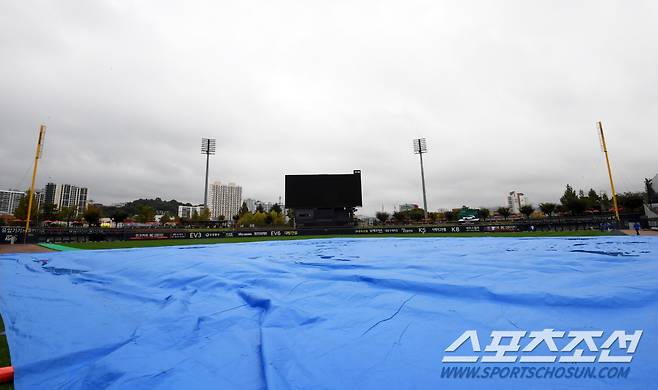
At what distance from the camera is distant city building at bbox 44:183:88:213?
347 ft

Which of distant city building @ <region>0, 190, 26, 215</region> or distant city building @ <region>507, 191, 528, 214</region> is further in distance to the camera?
distant city building @ <region>507, 191, 528, 214</region>

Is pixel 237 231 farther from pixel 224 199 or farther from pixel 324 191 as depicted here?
pixel 224 199

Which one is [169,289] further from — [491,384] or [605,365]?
[605,365]

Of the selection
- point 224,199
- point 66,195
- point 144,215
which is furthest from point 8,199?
point 144,215

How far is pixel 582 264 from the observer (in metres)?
5.20

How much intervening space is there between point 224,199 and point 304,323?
487ft

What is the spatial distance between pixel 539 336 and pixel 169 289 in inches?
190

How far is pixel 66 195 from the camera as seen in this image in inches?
4473

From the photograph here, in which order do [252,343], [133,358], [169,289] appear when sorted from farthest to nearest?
[169,289]
[252,343]
[133,358]

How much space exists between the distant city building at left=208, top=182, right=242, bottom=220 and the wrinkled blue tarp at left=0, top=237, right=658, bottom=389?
13842 centimetres

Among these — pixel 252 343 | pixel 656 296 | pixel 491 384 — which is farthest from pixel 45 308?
pixel 656 296

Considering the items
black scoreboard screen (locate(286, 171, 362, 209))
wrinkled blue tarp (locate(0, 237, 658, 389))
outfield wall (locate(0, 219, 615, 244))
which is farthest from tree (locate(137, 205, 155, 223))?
wrinkled blue tarp (locate(0, 237, 658, 389))

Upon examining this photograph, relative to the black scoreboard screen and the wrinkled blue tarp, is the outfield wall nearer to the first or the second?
the black scoreboard screen

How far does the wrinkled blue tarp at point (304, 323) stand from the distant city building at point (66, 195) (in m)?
132
